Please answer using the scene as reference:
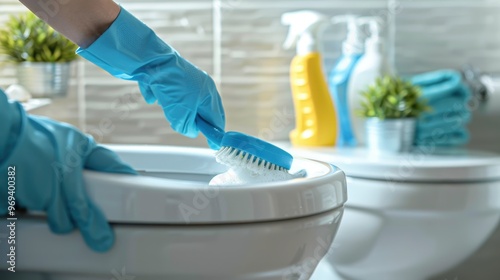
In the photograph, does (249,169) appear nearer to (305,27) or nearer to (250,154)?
(250,154)

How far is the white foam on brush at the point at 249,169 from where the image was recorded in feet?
3.10

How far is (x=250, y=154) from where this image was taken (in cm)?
95

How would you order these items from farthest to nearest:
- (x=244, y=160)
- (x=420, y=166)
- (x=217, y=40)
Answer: (x=217, y=40), (x=420, y=166), (x=244, y=160)

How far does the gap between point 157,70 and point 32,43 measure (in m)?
0.83

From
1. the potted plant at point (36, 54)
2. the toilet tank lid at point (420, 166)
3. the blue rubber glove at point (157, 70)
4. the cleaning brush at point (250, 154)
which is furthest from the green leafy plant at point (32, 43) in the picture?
the cleaning brush at point (250, 154)

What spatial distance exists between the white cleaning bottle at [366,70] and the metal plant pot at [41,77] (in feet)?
2.17

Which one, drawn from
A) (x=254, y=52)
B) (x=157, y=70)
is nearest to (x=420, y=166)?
(x=254, y=52)

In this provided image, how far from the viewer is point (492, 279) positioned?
6.36ft

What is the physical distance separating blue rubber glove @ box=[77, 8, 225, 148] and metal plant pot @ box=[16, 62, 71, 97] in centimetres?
72

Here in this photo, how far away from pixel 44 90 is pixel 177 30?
1.20 ft

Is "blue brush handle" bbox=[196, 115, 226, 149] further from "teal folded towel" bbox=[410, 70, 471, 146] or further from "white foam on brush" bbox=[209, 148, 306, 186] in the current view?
"teal folded towel" bbox=[410, 70, 471, 146]

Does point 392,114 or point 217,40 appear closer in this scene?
point 392,114

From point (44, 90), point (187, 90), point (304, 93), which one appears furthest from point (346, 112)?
point (187, 90)

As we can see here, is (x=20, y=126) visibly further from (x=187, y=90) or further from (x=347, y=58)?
(x=347, y=58)
